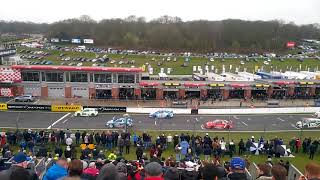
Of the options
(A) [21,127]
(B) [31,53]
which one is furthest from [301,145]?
(B) [31,53]

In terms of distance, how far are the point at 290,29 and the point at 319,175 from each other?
159242 mm

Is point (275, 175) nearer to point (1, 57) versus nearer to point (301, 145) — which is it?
point (301, 145)

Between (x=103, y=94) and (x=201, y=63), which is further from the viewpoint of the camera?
(x=201, y=63)

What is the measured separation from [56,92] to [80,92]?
3.32 m

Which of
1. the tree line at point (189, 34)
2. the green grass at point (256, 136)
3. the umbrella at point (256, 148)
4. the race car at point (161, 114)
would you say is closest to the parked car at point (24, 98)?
the race car at point (161, 114)

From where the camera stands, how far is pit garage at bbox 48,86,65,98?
171 ft

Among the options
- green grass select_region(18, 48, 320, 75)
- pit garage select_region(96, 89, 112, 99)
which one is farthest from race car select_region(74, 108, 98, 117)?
green grass select_region(18, 48, 320, 75)

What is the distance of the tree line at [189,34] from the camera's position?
13112cm

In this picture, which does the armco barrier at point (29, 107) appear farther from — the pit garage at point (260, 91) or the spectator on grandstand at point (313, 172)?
the spectator on grandstand at point (313, 172)

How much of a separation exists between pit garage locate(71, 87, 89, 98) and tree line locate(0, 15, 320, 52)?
78121 mm

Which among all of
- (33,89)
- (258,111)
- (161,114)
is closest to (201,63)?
(258,111)

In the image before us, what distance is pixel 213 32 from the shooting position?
142125 millimetres

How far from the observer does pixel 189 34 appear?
453 feet

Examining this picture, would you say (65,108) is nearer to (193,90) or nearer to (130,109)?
(130,109)
